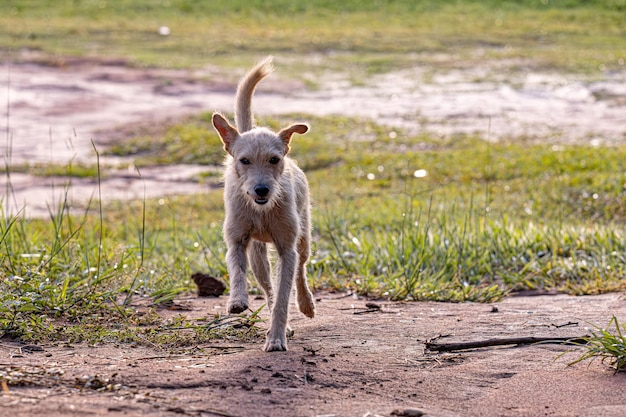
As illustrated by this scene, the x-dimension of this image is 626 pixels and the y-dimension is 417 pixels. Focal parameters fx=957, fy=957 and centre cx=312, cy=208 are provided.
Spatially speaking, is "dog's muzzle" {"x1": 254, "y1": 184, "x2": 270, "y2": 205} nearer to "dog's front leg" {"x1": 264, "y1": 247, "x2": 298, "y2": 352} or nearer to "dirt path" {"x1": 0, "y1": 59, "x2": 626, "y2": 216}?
"dog's front leg" {"x1": 264, "y1": 247, "x2": 298, "y2": 352}

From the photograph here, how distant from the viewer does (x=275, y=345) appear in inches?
211

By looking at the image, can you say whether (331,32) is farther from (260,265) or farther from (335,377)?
(335,377)

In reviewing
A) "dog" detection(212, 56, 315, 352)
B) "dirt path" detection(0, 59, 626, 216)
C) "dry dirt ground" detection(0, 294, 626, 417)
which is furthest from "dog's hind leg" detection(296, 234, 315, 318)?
"dirt path" detection(0, 59, 626, 216)

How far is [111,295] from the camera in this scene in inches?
253

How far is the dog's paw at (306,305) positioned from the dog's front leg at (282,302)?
491 millimetres

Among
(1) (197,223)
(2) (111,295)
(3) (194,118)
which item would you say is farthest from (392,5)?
(2) (111,295)

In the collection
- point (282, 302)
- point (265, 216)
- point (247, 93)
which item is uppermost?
point (247, 93)

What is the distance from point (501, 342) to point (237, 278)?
1588mm

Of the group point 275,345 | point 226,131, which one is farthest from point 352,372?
point 226,131

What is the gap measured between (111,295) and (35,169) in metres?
8.66

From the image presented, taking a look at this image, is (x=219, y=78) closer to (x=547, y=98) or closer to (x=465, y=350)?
(x=547, y=98)

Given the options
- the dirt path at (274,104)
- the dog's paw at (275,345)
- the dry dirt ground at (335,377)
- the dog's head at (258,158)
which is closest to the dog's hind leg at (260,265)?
the dry dirt ground at (335,377)

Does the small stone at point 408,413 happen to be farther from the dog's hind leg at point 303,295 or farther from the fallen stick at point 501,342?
the dog's hind leg at point 303,295

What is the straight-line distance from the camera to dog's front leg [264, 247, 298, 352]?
17.7ft
